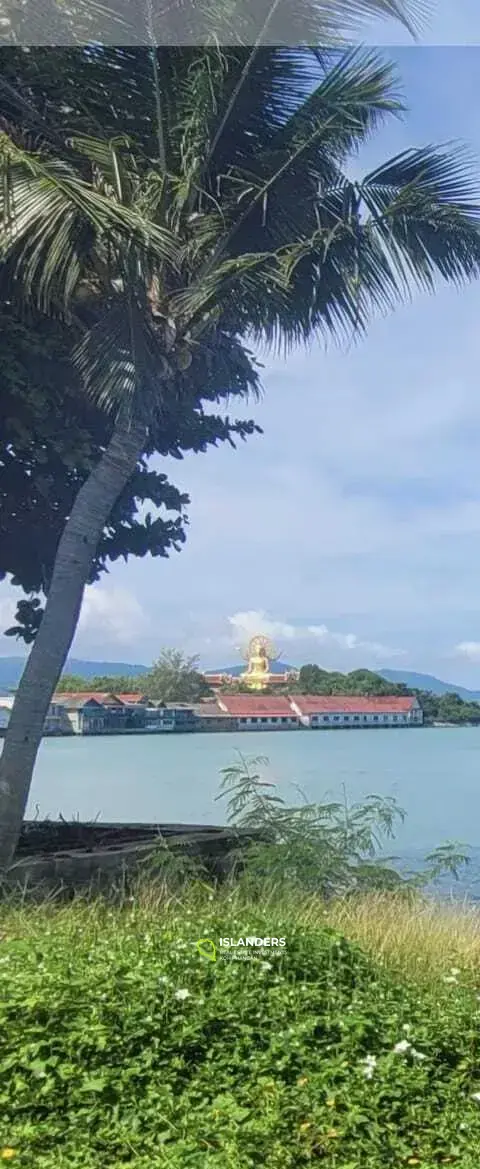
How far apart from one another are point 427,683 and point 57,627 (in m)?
1.86

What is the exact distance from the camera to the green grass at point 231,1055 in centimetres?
214

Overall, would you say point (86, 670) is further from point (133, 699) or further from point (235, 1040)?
point (235, 1040)

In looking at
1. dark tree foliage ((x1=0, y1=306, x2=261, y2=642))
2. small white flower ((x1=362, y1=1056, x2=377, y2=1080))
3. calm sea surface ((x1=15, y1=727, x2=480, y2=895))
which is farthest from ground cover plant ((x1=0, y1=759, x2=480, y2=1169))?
dark tree foliage ((x1=0, y1=306, x2=261, y2=642))

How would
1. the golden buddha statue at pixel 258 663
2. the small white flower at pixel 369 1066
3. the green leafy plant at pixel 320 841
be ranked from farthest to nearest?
1. the golden buddha statue at pixel 258 663
2. the green leafy plant at pixel 320 841
3. the small white flower at pixel 369 1066

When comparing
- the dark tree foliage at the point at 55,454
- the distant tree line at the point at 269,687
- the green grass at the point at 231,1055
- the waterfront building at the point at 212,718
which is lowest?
the green grass at the point at 231,1055

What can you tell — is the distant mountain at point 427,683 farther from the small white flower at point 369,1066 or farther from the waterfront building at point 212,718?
the small white flower at point 369,1066

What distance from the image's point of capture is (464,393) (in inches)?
187

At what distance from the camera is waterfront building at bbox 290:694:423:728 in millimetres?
4992

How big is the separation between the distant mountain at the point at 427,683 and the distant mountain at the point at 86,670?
125 cm

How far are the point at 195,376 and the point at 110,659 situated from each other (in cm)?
155

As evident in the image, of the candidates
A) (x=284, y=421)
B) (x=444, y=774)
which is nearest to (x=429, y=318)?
(x=284, y=421)

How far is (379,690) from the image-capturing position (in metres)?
4.92

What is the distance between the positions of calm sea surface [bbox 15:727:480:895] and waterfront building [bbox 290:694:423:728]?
6 centimetres

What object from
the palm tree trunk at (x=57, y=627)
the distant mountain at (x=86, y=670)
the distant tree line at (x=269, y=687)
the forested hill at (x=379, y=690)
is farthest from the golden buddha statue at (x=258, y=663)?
the palm tree trunk at (x=57, y=627)
